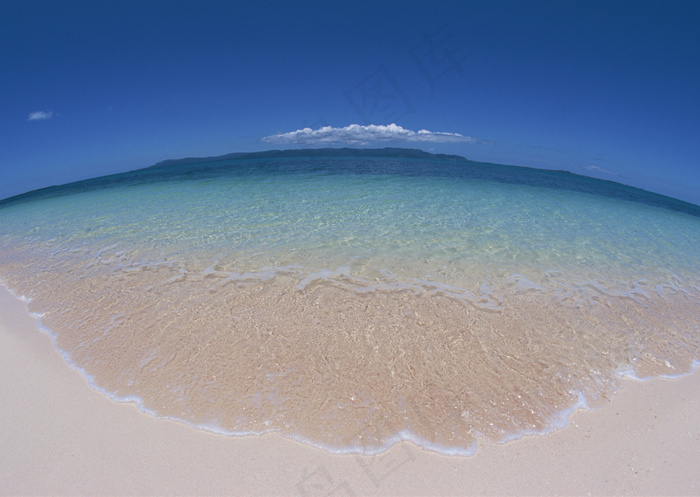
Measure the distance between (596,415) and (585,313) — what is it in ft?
7.16

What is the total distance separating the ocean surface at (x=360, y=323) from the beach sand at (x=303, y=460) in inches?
5.2

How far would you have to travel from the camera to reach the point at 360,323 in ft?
12.9

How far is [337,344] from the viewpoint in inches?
138

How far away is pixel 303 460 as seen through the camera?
2.25 meters

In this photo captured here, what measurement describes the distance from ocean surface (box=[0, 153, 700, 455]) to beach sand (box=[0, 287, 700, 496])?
0.43 feet

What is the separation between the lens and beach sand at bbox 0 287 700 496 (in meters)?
2.11

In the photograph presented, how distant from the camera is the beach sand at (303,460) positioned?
2107mm

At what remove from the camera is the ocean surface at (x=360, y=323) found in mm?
2680

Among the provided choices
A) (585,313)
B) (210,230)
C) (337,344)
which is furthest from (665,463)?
(210,230)

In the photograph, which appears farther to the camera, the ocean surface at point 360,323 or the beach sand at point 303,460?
the ocean surface at point 360,323

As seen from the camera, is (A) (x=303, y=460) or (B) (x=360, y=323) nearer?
(A) (x=303, y=460)

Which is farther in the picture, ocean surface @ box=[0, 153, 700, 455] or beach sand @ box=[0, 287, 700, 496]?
ocean surface @ box=[0, 153, 700, 455]

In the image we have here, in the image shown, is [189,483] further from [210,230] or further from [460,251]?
[210,230]

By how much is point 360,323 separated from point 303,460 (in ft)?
6.05
